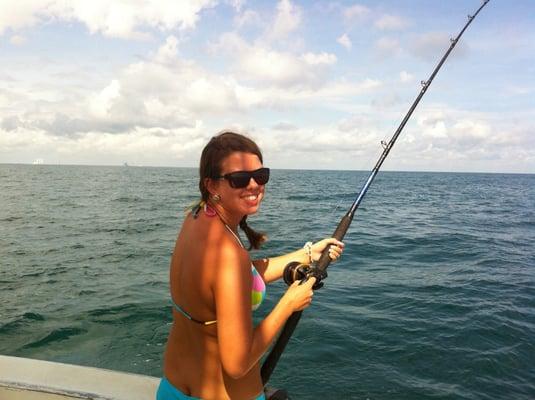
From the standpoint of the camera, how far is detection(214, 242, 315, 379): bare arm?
1560 mm

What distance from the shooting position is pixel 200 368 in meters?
1.84

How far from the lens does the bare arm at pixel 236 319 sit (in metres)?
1.56

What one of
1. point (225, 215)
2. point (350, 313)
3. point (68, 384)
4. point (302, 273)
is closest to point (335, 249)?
point (302, 273)

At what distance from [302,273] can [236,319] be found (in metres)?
0.87

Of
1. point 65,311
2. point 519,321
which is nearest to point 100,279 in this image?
point 65,311

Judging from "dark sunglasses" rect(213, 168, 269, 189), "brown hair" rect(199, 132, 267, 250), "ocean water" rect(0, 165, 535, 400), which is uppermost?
"brown hair" rect(199, 132, 267, 250)

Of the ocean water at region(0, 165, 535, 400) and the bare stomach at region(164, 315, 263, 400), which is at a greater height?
the bare stomach at region(164, 315, 263, 400)

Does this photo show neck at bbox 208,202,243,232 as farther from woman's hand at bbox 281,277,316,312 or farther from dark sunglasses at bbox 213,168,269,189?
woman's hand at bbox 281,277,316,312

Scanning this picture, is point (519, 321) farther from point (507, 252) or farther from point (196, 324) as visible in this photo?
point (196, 324)

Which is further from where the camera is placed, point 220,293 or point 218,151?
point 218,151

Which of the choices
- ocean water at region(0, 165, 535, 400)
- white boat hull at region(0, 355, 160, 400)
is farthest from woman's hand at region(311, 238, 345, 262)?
ocean water at region(0, 165, 535, 400)

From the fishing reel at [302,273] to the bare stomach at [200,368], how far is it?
0.57m

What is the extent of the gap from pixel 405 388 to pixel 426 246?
33.2 feet

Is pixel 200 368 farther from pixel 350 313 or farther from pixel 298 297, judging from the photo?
pixel 350 313
